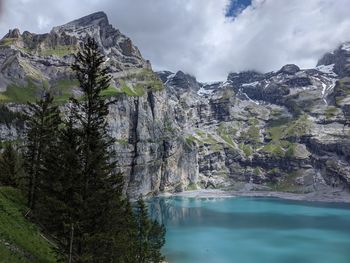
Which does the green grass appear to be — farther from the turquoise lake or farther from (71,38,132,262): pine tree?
the turquoise lake

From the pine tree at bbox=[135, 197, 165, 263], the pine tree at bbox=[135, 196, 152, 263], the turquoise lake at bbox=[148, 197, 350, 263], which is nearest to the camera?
the pine tree at bbox=[135, 196, 152, 263]

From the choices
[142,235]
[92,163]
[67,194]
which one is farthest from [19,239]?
[142,235]

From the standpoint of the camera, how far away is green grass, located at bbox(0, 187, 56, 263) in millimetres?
29047

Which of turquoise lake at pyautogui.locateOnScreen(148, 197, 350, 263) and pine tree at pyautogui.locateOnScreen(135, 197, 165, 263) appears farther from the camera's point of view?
turquoise lake at pyautogui.locateOnScreen(148, 197, 350, 263)

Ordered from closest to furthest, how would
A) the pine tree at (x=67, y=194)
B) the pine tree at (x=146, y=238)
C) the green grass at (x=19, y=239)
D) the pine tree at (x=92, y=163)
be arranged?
1. the green grass at (x=19, y=239)
2. the pine tree at (x=67, y=194)
3. the pine tree at (x=92, y=163)
4. the pine tree at (x=146, y=238)

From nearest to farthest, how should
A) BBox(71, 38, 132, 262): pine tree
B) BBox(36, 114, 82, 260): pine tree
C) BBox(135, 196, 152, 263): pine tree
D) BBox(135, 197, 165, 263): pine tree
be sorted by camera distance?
BBox(36, 114, 82, 260): pine tree < BBox(71, 38, 132, 262): pine tree < BBox(135, 196, 152, 263): pine tree < BBox(135, 197, 165, 263): pine tree

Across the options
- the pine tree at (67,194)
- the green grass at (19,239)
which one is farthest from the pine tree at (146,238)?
the pine tree at (67,194)

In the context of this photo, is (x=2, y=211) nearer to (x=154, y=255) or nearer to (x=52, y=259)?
(x=52, y=259)

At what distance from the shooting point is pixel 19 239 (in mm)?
33188

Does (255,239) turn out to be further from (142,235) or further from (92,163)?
(92,163)

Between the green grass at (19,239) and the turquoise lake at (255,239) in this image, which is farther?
the turquoise lake at (255,239)

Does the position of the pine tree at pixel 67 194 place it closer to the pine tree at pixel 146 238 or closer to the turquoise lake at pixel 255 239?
the pine tree at pixel 146 238

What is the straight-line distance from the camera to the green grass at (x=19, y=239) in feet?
95.3

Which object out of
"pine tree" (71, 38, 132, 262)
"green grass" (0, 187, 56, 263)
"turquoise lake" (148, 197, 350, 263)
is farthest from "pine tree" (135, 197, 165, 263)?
"turquoise lake" (148, 197, 350, 263)
